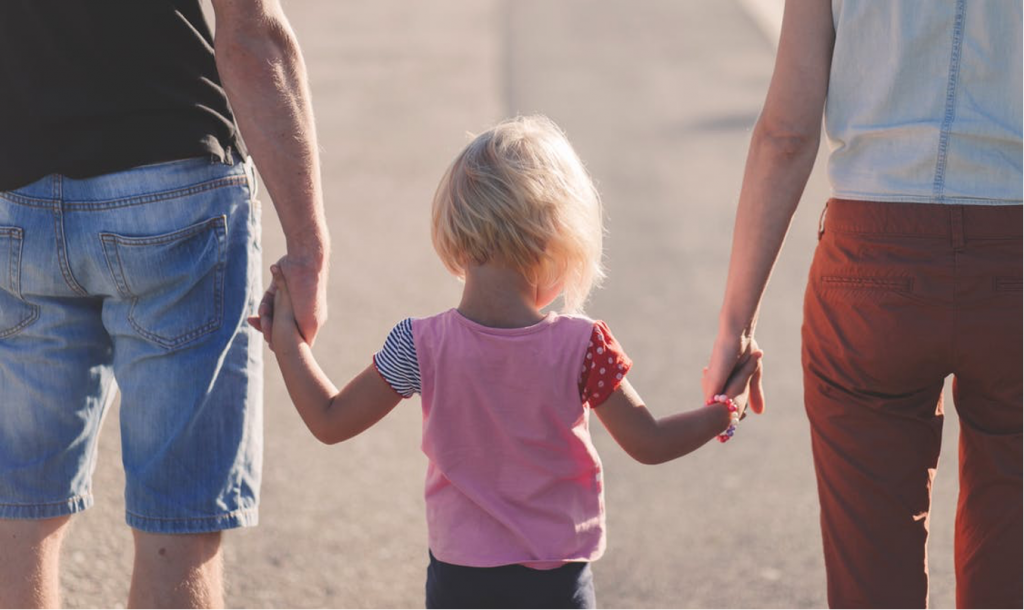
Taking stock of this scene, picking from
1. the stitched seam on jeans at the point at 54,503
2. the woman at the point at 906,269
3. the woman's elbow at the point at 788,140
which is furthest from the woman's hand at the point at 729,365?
the stitched seam on jeans at the point at 54,503

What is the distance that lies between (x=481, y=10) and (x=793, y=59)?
17.0 meters

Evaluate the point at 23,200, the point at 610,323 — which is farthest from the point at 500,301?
the point at 610,323

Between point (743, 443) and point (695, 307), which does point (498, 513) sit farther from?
point (695, 307)

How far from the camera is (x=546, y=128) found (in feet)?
8.50

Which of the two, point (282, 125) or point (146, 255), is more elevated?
point (282, 125)

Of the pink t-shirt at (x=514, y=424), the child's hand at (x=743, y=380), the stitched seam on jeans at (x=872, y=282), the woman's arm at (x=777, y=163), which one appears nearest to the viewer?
the pink t-shirt at (x=514, y=424)

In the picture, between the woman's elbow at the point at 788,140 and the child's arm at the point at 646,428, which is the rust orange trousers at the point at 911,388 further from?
the child's arm at the point at 646,428

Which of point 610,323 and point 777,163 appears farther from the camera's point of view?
point 610,323

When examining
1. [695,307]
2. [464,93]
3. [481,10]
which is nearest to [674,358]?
[695,307]

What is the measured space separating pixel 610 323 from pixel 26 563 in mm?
4220

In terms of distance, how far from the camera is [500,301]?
248 centimetres

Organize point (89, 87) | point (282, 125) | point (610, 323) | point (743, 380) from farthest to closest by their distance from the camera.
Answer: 1. point (610, 323)
2. point (743, 380)
3. point (282, 125)
4. point (89, 87)

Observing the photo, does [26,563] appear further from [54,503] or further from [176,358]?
[176,358]

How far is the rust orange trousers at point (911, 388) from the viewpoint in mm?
2504
